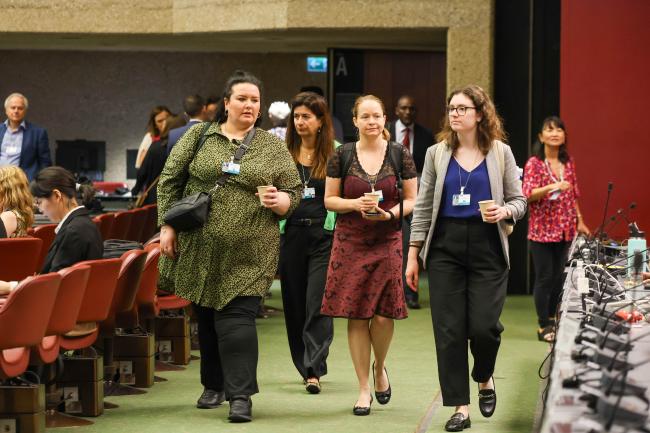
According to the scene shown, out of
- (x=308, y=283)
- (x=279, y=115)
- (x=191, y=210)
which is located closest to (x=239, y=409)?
(x=191, y=210)

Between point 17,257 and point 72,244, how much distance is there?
3.83 ft

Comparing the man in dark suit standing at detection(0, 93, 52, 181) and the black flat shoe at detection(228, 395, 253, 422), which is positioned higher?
the man in dark suit standing at detection(0, 93, 52, 181)

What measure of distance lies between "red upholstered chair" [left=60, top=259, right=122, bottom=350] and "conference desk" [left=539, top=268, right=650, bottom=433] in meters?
2.33

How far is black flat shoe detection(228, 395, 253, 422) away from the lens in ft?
20.5

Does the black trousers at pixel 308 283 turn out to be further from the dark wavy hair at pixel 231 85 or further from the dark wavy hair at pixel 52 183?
the dark wavy hair at pixel 52 183

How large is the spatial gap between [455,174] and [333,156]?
0.83 metres

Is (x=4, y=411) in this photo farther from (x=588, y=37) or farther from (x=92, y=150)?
(x=92, y=150)

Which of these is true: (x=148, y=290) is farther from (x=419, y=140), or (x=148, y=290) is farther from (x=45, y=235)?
(x=419, y=140)

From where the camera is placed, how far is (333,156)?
6.57 meters

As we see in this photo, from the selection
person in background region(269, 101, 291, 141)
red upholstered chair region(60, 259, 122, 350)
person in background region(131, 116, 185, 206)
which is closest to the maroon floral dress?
red upholstered chair region(60, 259, 122, 350)

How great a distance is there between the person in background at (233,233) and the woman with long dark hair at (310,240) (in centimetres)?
72

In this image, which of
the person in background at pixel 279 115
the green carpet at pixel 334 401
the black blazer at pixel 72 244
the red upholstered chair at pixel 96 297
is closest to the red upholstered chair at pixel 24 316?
the red upholstered chair at pixel 96 297

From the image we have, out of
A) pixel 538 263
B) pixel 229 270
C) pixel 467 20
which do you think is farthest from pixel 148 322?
pixel 467 20

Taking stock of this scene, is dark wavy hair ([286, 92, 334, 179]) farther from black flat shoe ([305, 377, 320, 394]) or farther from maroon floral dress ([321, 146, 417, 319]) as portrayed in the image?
black flat shoe ([305, 377, 320, 394])
